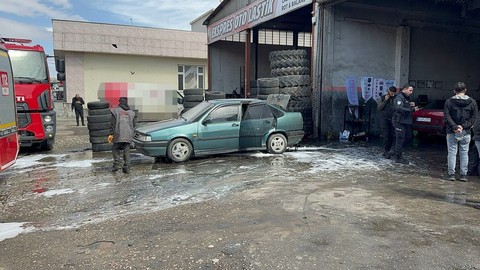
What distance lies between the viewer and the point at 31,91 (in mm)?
9875

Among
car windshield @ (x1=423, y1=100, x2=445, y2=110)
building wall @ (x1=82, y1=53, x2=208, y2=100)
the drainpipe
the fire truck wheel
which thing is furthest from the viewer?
building wall @ (x1=82, y1=53, x2=208, y2=100)

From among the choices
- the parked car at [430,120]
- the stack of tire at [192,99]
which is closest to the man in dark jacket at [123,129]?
the stack of tire at [192,99]

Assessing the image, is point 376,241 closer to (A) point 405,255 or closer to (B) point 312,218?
(A) point 405,255

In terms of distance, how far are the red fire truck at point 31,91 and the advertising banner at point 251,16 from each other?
8.50 meters

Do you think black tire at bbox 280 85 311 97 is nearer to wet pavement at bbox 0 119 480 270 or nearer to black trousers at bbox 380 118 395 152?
black trousers at bbox 380 118 395 152

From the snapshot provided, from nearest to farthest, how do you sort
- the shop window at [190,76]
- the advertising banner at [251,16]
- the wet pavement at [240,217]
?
the wet pavement at [240,217] < the advertising banner at [251,16] < the shop window at [190,76]

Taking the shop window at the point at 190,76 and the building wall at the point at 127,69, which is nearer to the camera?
the building wall at the point at 127,69

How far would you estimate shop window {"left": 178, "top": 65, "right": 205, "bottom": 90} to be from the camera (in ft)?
91.6

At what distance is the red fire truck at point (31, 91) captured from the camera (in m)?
9.78

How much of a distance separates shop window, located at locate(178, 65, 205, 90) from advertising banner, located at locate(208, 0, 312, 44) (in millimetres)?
6204

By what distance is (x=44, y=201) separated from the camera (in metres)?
5.93

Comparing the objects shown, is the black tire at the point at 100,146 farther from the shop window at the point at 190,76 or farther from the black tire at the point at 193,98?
the shop window at the point at 190,76

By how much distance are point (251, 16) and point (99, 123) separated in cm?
907

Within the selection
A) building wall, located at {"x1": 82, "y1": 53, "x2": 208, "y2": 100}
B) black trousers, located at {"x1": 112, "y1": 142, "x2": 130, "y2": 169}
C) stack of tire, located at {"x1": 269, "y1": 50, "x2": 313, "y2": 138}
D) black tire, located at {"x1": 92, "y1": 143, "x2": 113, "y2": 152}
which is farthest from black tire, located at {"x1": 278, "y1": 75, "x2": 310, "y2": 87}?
building wall, located at {"x1": 82, "y1": 53, "x2": 208, "y2": 100}
